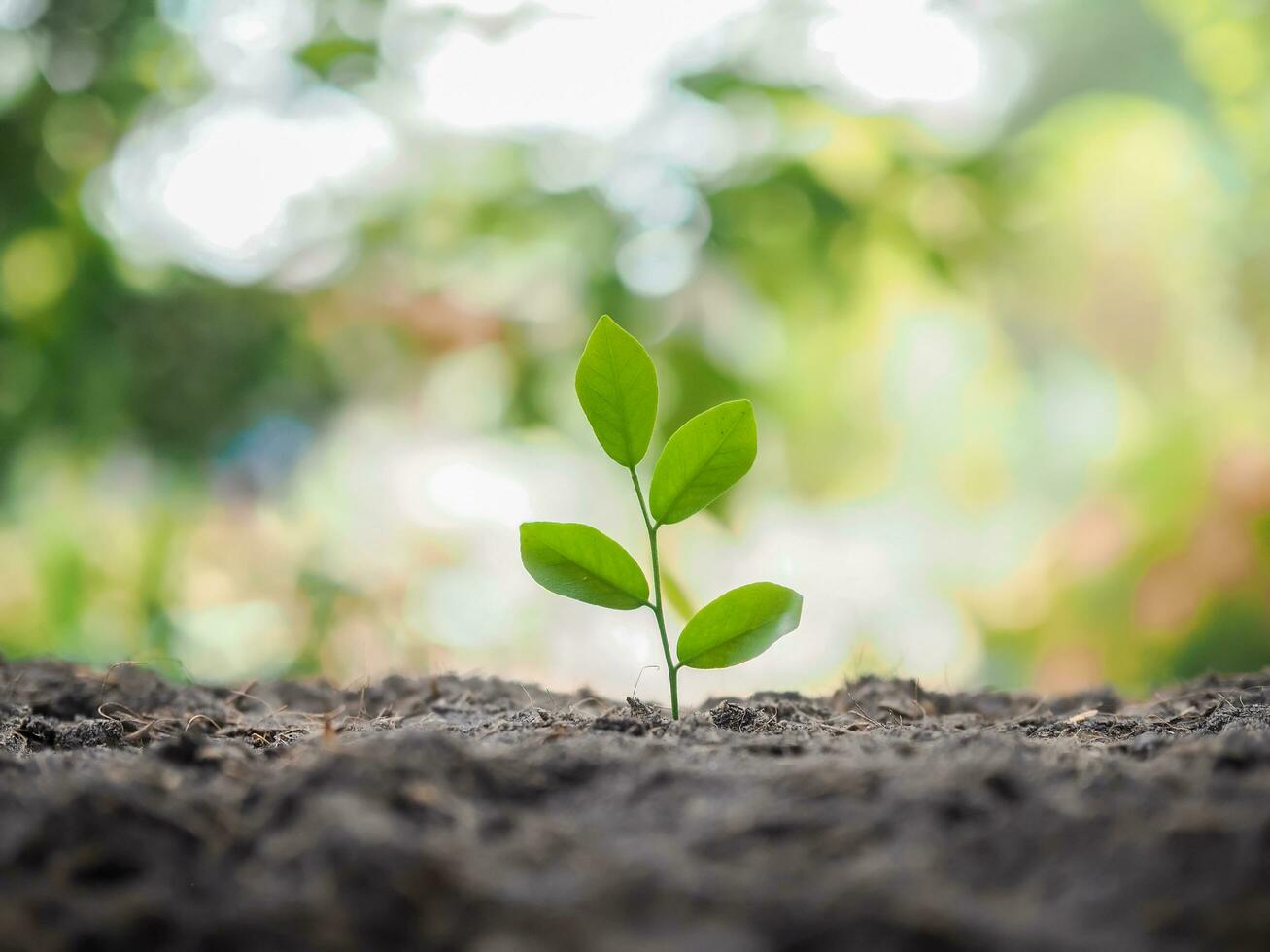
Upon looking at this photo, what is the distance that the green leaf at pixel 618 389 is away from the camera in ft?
2.15

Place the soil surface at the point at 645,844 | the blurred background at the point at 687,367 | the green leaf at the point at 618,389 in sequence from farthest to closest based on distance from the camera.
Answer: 1. the blurred background at the point at 687,367
2. the green leaf at the point at 618,389
3. the soil surface at the point at 645,844

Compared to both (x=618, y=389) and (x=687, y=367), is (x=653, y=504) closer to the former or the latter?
(x=618, y=389)

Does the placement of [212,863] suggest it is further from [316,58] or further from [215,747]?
[316,58]

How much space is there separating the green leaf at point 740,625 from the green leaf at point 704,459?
72 millimetres

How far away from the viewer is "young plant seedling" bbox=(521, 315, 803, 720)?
2.17ft

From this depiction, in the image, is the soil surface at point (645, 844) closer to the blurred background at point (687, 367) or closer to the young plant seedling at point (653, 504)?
the young plant seedling at point (653, 504)

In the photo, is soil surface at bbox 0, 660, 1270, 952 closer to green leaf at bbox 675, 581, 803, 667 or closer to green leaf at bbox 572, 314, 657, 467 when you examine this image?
green leaf at bbox 675, 581, 803, 667

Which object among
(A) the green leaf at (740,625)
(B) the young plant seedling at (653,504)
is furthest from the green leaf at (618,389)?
(A) the green leaf at (740,625)

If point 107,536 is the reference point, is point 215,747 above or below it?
below

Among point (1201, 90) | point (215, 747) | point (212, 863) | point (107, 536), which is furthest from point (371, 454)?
point (1201, 90)

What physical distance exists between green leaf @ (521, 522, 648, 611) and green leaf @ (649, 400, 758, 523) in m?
0.05

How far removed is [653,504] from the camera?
0.70 metres

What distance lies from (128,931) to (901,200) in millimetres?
2210

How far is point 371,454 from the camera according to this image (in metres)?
2.77
